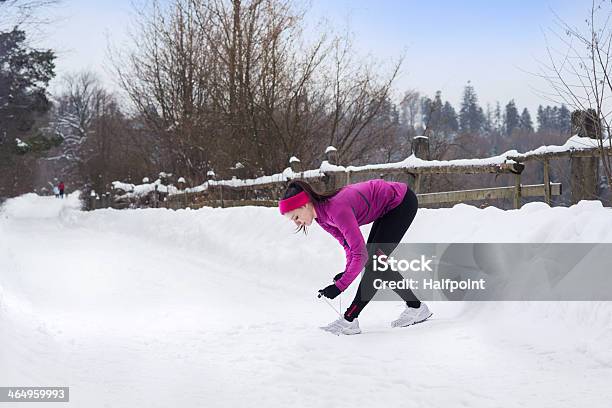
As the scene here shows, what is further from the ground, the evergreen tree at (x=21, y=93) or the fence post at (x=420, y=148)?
the evergreen tree at (x=21, y=93)

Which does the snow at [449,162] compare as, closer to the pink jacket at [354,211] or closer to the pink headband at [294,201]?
the pink jacket at [354,211]

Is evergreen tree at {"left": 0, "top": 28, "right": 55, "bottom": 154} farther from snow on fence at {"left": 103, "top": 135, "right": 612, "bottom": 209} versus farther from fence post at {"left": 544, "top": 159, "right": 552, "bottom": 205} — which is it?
fence post at {"left": 544, "top": 159, "right": 552, "bottom": 205}

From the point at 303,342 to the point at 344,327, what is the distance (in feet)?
1.27

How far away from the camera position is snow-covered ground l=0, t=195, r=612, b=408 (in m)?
3.09

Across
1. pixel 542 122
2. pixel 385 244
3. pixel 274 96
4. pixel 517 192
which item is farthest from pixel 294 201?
pixel 542 122

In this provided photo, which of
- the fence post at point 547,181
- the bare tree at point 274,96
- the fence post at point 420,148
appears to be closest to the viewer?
the fence post at point 547,181

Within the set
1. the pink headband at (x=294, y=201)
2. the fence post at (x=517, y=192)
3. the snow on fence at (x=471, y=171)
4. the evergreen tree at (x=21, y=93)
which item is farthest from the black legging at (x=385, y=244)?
the evergreen tree at (x=21, y=93)

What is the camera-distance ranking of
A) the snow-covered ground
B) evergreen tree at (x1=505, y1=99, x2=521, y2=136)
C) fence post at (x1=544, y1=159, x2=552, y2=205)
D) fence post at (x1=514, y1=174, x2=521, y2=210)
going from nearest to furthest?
the snow-covered ground → fence post at (x1=544, y1=159, x2=552, y2=205) → fence post at (x1=514, y1=174, x2=521, y2=210) → evergreen tree at (x1=505, y1=99, x2=521, y2=136)

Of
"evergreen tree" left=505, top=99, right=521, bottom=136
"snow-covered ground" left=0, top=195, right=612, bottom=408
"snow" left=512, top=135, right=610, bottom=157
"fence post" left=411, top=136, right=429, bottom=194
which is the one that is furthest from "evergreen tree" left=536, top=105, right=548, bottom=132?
"snow-covered ground" left=0, top=195, right=612, bottom=408

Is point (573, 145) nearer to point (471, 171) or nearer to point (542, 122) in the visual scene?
point (471, 171)

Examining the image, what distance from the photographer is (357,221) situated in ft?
14.2

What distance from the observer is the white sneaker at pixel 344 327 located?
4.43 meters

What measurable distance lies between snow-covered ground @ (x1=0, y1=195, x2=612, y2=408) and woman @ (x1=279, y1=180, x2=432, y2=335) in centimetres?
21

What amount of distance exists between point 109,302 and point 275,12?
10.9 metres
